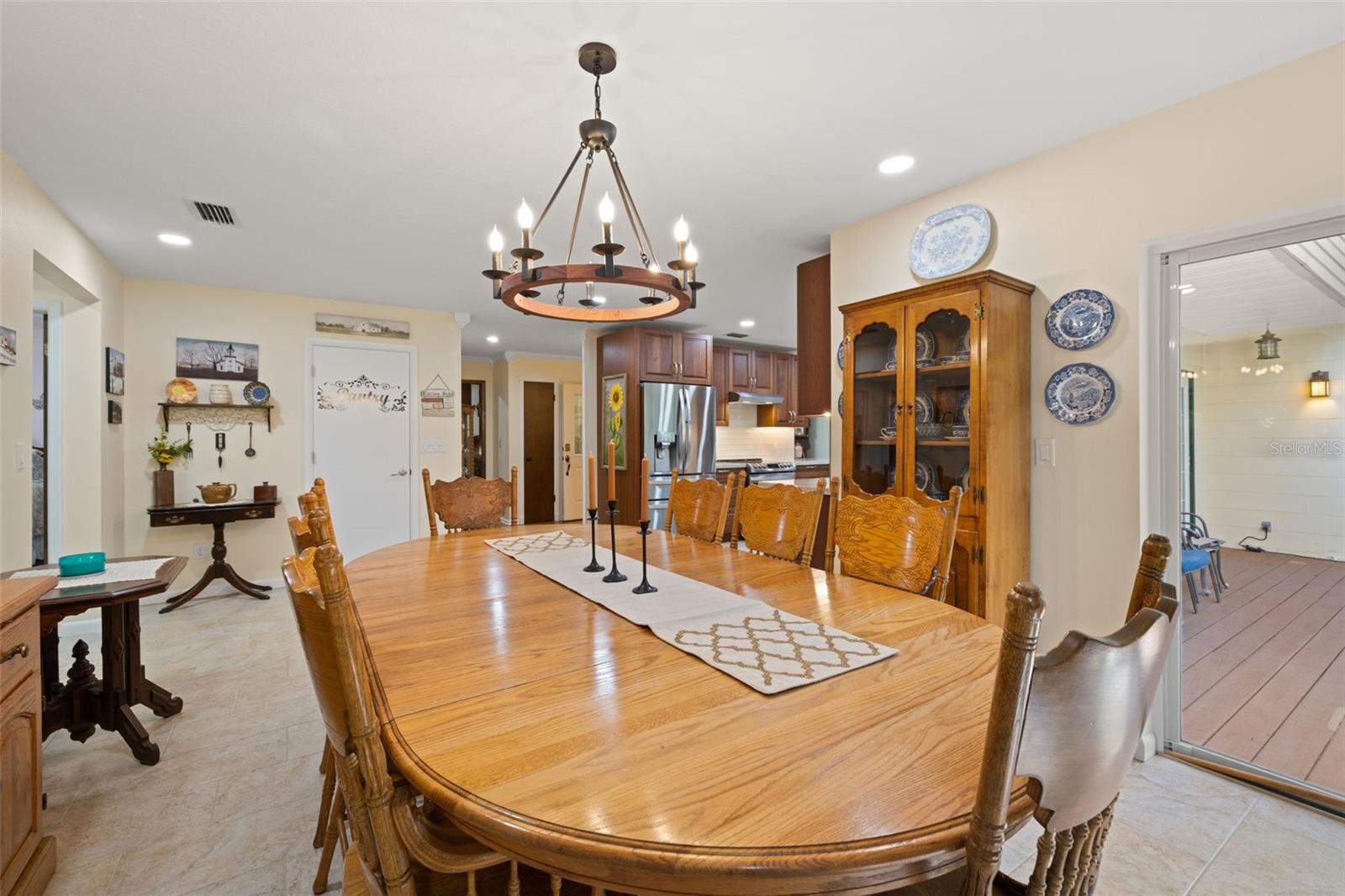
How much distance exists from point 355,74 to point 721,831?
2310 millimetres

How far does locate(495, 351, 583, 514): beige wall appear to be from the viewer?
25.7 feet

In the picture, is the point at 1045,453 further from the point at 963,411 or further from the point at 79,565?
the point at 79,565

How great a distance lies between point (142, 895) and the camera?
60.9 inches

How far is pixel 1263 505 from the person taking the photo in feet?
6.96

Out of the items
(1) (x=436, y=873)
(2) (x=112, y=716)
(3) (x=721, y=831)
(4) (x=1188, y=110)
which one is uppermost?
(4) (x=1188, y=110)

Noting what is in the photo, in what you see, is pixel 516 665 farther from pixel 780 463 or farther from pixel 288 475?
pixel 780 463

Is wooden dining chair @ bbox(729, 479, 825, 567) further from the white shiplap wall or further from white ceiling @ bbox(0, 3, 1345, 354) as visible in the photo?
the white shiplap wall

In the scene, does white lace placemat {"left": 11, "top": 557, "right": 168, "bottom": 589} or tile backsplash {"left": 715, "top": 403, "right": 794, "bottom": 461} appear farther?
tile backsplash {"left": 715, "top": 403, "right": 794, "bottom": 461}

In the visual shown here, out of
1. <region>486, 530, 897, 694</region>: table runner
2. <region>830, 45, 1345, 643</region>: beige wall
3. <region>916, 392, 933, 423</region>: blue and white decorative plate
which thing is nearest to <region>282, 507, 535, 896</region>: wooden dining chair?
<region>486, 530, 897, 694</region>: table runner

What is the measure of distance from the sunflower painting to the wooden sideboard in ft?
13.9

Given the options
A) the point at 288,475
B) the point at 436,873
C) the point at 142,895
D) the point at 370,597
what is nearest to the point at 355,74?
the point at 370,597

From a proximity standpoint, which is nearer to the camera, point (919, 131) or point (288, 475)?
point (919, 131)

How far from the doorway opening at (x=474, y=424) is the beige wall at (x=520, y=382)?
484 mm
